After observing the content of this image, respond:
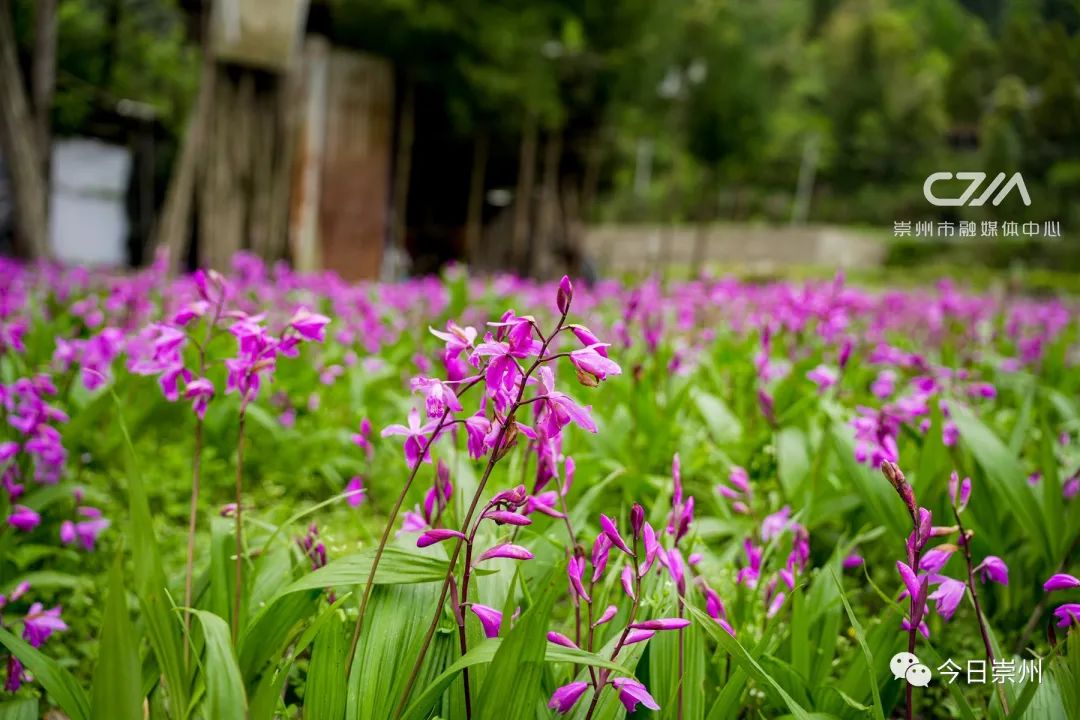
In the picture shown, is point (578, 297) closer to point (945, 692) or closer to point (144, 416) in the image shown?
point (144, 416)

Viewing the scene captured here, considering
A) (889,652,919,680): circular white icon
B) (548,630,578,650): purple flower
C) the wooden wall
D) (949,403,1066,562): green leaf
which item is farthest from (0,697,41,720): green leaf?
the wooden wall

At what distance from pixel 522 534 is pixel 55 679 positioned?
85 centimetres

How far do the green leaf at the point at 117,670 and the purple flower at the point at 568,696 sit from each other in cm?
56

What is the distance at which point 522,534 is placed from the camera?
5.83ft

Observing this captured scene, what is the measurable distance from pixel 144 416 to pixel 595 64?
11871mm

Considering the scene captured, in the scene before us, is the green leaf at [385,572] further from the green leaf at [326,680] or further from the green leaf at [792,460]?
the green leaf at [792,460]

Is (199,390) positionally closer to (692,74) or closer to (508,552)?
(508,552)

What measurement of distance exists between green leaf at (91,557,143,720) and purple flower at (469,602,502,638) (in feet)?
1.47

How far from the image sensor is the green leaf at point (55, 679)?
1.31 meters

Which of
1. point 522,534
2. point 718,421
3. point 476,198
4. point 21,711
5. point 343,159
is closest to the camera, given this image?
point 21,711

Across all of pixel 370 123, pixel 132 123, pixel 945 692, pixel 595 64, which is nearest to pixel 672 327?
pixel 945 692

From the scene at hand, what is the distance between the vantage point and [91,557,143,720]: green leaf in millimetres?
1108

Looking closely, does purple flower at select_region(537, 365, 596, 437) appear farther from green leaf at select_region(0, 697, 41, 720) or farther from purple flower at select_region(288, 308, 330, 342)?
green leaf at select_region(0, 697, 41, 720)

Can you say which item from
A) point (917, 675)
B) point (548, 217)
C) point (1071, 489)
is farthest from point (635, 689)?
point (548, 217)
